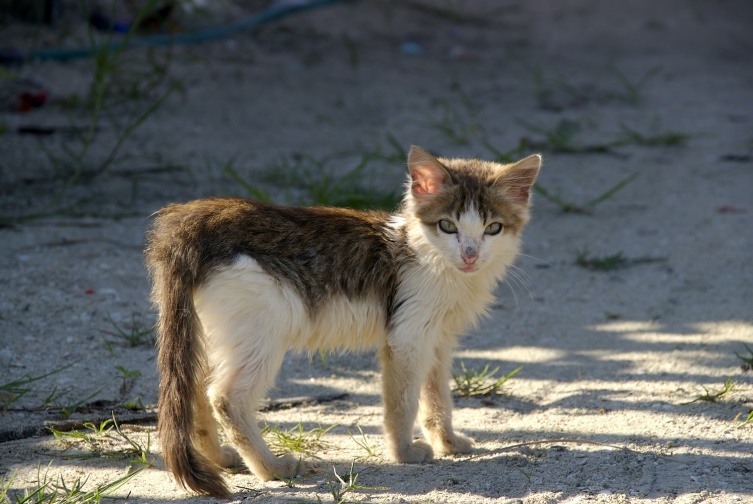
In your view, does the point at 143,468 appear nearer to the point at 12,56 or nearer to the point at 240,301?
the point at 240,301

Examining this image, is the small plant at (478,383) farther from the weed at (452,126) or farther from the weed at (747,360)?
the weed at (452,126)

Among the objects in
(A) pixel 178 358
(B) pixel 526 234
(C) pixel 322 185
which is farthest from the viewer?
(B) pixel 526 234

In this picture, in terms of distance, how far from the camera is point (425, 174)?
12.3 ft

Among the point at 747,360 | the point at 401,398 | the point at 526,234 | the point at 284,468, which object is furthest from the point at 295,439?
the point at 526,234

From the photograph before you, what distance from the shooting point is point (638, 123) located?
8.05 m

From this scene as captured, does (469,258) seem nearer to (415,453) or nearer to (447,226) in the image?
(447,226)

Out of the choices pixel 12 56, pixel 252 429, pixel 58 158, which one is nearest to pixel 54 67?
pixel 12 56

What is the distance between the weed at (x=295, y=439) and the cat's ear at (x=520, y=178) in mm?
1299

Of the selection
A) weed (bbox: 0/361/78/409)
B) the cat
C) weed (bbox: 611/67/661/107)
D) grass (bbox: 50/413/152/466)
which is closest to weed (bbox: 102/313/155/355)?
weed (bbox: 0/361/78/409)

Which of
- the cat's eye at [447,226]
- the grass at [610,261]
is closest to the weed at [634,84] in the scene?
the grass at [610,261]

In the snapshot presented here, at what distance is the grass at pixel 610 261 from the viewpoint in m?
5.58

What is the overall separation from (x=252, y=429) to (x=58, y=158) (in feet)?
14.1

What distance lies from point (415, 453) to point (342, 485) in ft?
1.48

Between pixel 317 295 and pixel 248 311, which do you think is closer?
pixel 248 311
